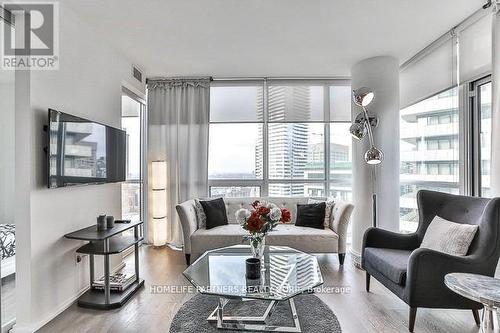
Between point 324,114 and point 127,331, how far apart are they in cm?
396

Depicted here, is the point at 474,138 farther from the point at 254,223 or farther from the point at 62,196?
the point at 62,196

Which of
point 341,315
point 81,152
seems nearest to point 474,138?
point 341,315

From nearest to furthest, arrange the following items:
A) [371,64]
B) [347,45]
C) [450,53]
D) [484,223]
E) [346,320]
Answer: [484,223], [346,320], [450,53], [347,45], [371,64]

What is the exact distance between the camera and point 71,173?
2557mm

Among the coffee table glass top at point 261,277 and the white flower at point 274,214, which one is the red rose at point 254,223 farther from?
the coffee table glass top at point 261,277

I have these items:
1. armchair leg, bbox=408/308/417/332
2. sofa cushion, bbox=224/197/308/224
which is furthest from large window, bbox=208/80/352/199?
armchair leg, bbox=408/308/417/332

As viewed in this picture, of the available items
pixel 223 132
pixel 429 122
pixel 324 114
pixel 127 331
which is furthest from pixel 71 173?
pixel 429 122

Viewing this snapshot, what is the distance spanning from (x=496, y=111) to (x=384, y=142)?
1430 mm

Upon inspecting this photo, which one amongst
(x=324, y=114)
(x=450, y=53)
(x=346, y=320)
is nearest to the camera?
(x=346, y=320)

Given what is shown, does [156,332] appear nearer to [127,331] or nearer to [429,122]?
[127,331]

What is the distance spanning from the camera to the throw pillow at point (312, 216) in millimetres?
3869

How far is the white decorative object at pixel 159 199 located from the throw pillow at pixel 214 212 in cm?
84

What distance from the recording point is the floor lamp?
3.36 meters

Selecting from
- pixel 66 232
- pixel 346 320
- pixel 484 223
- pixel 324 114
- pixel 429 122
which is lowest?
pixel 346 320
